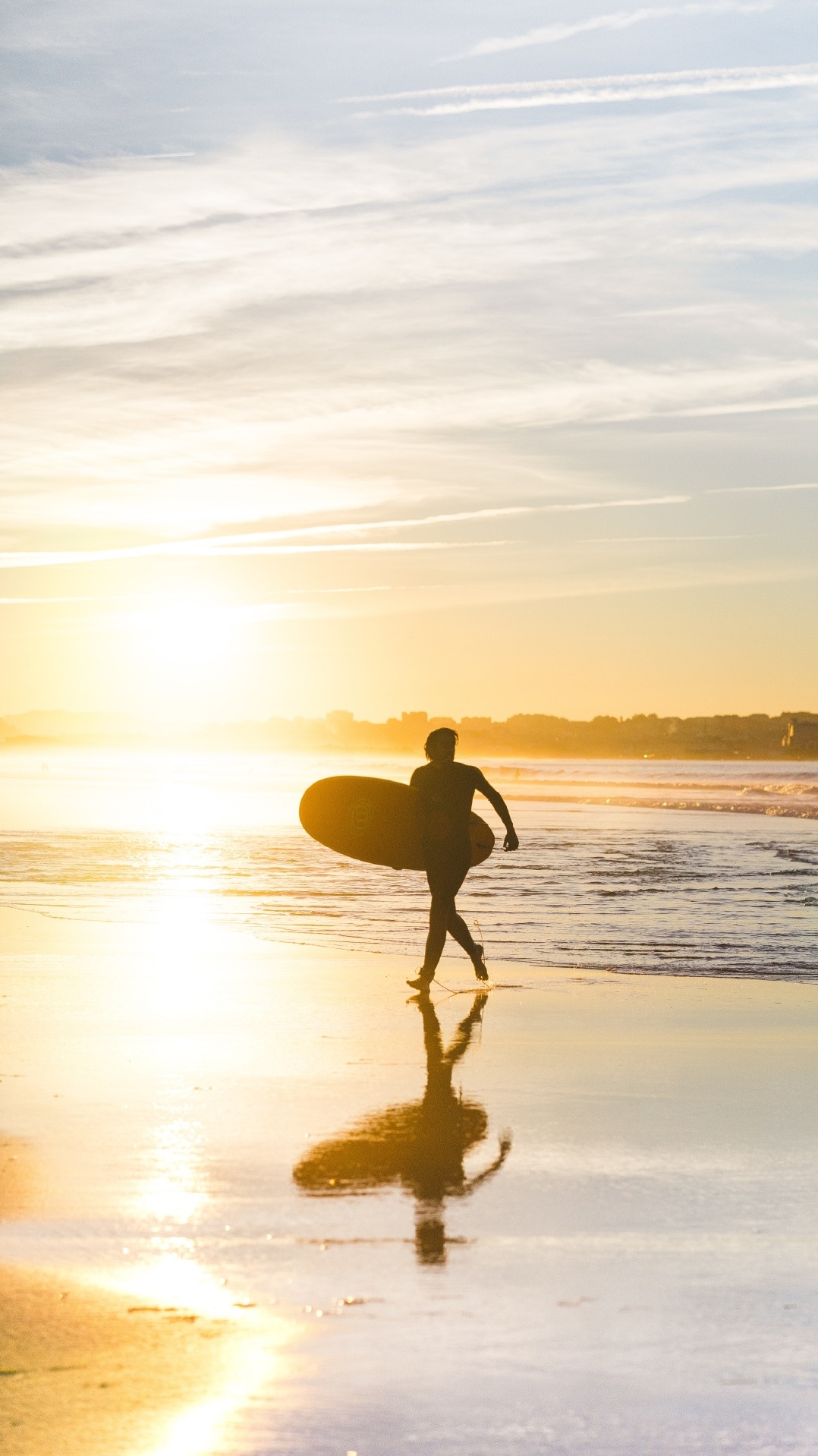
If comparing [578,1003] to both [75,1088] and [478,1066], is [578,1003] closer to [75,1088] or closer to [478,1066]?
[478,1066]

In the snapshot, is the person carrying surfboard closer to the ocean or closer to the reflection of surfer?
the ocean

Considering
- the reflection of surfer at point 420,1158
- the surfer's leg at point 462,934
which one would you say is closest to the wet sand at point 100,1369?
the reflection of surfer at point 420,1158

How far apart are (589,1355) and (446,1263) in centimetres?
74

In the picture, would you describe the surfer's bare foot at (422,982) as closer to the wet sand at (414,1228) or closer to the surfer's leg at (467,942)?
the surfer's leg at (467,942)

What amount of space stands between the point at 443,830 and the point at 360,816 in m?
2.58

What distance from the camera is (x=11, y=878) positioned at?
16.8m

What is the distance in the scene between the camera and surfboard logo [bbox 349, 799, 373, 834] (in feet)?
40.1

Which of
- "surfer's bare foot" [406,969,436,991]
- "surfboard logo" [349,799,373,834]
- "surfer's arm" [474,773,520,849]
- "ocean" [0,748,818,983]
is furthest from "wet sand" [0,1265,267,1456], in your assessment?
"surfboard logo" [349,799,373,834]

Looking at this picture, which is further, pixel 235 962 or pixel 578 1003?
pixel 235 962

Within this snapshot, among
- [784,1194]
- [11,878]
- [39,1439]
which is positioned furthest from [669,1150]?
[11,878]

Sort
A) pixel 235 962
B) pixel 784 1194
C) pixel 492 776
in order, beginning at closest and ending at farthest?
1. pixel 784 1194
2. pixel 235 962
3. pixel 492 776

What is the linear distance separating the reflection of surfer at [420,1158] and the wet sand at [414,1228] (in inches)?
0.7

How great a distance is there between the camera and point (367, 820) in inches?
480

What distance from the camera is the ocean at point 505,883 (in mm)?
12234
